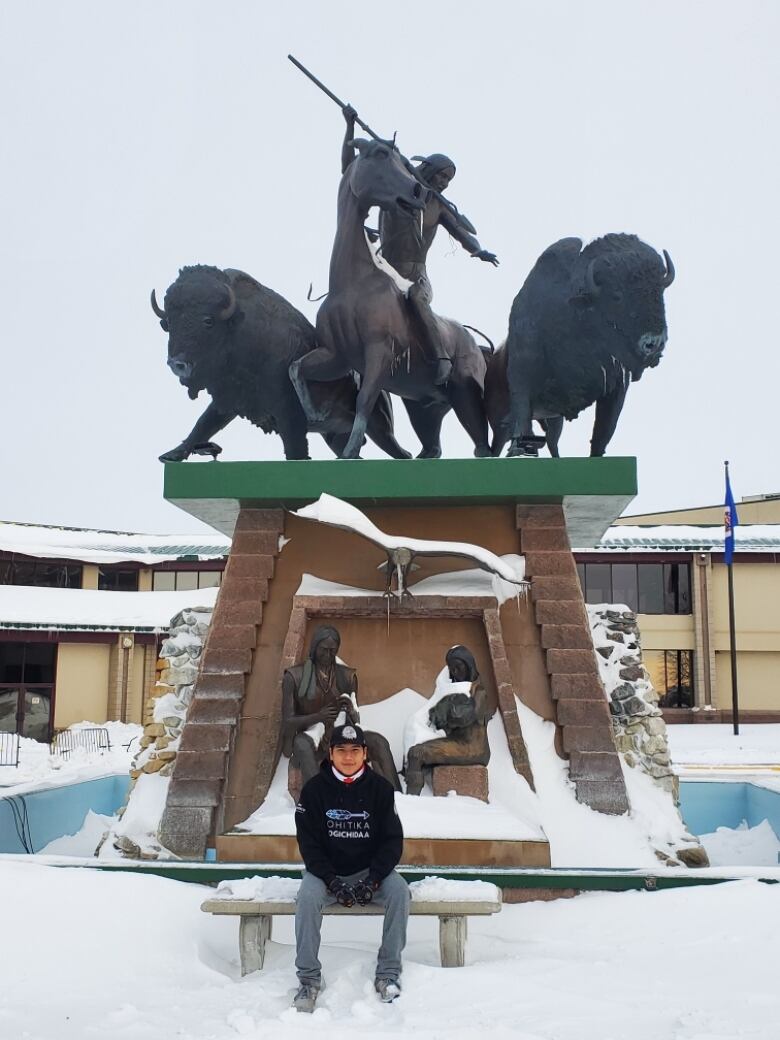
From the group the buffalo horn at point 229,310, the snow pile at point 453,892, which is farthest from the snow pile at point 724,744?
the snow pile at point 453,892

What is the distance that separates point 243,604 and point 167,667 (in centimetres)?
133

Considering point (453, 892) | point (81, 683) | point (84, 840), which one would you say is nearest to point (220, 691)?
point (453, 892)

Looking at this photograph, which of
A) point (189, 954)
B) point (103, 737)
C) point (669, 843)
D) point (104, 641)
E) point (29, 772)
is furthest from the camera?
point (104, 641)

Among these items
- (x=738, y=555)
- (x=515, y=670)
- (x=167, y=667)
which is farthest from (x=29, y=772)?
(x=738, y=555)

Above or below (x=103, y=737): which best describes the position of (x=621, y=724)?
above

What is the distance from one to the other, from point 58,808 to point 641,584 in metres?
23.3

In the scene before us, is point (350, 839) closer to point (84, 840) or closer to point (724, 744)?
point (84, 840)

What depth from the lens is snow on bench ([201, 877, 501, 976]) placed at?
4457 millimetres

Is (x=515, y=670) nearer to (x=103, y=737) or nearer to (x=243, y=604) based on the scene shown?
(x=243, y=604)

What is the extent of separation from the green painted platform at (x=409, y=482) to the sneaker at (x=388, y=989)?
405cm

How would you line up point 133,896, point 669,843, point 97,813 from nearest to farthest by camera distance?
point 133,896, point 669,843, point 97,813

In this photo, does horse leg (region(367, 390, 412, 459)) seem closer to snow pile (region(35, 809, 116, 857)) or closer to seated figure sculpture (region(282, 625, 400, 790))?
seated figure sculpture (region(282, 625, 400, 790))

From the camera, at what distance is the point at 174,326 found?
26.9 ft

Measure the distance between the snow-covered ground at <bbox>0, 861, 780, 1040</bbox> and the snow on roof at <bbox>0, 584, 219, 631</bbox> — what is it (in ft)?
68.4
